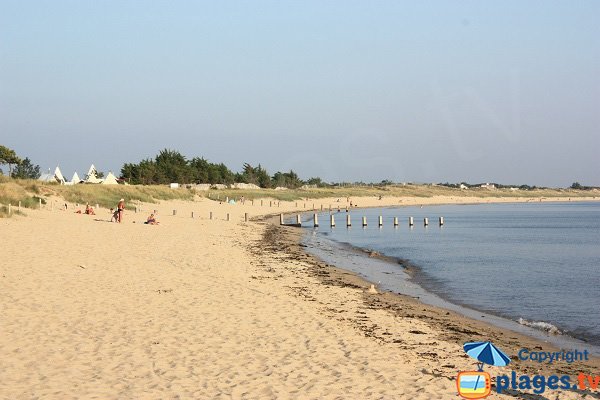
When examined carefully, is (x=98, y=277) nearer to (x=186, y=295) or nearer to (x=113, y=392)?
(x=186, y=295)

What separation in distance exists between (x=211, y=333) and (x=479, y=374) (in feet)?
15.6

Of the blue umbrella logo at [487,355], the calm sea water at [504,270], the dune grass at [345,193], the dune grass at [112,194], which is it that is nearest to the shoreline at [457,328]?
the calm sea water at [504,270]

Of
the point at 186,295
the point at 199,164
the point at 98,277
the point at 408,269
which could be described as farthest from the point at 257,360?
the point at 199,164

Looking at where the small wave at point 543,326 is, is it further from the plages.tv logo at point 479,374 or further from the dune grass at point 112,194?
the dune grass at point 112,194

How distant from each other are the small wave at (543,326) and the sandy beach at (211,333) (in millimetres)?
1157

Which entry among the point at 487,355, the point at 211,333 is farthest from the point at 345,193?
the point at 487,355

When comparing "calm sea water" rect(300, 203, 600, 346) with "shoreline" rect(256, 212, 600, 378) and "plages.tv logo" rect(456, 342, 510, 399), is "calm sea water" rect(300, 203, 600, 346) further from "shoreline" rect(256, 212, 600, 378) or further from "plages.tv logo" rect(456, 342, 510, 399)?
"plages.tv logo" rect(456, 342, 510, 399)

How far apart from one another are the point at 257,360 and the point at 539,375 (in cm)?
434

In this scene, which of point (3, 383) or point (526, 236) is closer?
point (3, 383)

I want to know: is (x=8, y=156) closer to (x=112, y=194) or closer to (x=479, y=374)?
(x=112, y=194)

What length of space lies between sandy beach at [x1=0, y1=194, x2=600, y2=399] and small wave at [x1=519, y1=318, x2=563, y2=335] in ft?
3.80

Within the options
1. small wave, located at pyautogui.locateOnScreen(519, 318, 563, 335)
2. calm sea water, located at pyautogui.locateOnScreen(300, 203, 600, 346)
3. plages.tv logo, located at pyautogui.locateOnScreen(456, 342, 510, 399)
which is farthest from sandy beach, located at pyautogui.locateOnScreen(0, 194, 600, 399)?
calm sea water, located at pyautogui.locateOnScreen(300, 203, 600, 346)

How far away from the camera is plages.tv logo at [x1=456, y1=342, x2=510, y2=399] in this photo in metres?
7.51

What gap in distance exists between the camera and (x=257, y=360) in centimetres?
969
